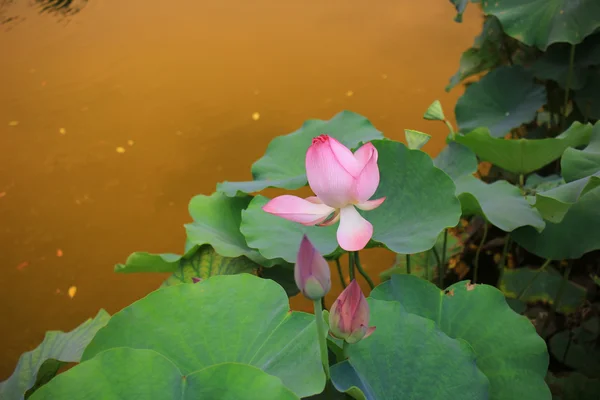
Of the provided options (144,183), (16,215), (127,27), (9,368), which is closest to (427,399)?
(9,368)

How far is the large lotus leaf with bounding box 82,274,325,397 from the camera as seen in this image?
2.03 feet

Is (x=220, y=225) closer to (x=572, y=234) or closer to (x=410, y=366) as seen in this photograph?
(x=410, y=366)

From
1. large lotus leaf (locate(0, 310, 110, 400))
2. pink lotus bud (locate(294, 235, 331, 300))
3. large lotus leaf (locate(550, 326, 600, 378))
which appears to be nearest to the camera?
pink lotus bud (locate(294, 235, 331, 300))

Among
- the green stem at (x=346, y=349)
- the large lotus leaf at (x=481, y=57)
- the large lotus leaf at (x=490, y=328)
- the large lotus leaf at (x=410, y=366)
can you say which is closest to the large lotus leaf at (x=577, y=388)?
the large lotus leaf at (x=490, y=328)

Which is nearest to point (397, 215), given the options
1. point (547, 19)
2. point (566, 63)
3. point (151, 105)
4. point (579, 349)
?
point (579, 349)

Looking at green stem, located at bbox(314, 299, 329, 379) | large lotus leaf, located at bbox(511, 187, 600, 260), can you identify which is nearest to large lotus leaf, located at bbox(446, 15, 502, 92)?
large lotus leaf, located at bbox(511, 187, 600, 260)

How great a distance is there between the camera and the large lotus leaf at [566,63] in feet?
4.80

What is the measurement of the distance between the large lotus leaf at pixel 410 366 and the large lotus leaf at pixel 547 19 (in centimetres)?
97

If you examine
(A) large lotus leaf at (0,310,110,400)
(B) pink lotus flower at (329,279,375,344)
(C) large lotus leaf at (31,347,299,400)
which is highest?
(B) pink lotus flower at (329,279,375,344)

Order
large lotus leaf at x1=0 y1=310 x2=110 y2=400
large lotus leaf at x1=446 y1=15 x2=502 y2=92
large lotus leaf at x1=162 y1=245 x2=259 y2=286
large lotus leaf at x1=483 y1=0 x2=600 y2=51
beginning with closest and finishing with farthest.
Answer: large lotus leaf at x1=0 y1=310 x2=110 y2=400 → large lotus leaf at x1=162 y1=245 x2=259 y2=286 → large lotus leaf at x1=483 y1=0 x2=600 y2=51 → large lotus leaf at x1=446 y1=15 x2=502 y2=92

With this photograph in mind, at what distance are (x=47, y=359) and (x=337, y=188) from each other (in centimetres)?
45

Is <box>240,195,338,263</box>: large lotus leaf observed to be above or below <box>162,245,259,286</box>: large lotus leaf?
above

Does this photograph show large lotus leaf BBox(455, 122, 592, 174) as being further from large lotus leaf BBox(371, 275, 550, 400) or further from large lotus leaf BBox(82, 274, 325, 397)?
large lotus leaf BBox(82, 274, 325, 397)

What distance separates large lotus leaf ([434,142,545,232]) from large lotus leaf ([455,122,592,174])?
4 cm
